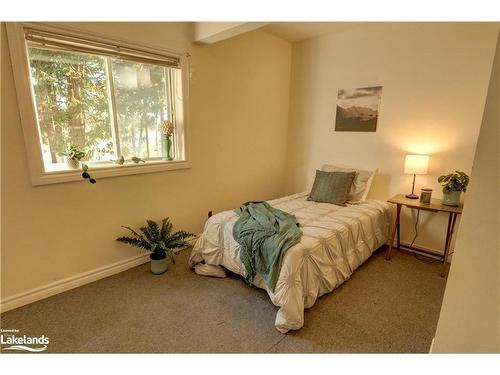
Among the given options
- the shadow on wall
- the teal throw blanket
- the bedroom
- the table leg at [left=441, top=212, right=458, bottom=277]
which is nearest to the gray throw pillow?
the bedroom

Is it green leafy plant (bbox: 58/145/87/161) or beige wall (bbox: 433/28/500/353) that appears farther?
green leafy plant (bbox: 58/145/87/161)

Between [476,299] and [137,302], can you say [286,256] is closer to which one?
[476,299]

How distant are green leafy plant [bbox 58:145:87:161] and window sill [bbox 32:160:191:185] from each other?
0.11m

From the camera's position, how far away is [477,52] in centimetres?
247

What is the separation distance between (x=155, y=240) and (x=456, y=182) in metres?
2.92

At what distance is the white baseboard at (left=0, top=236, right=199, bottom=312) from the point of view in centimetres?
197

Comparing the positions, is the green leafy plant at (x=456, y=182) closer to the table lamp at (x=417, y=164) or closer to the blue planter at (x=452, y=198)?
the blue planter at (x=452, y=198)

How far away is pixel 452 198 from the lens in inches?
100

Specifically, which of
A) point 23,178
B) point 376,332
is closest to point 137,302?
point 23,178

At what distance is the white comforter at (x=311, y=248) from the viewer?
1791 mm

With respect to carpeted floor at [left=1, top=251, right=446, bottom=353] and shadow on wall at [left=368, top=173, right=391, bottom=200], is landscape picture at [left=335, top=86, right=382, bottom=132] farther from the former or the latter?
carpeted floor at [left=1, top=251, right=446, bottom=353]

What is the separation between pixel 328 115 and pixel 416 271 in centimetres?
214

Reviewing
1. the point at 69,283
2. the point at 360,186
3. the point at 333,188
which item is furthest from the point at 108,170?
the point at 360,186

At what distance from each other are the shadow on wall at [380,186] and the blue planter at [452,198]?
0.67m
